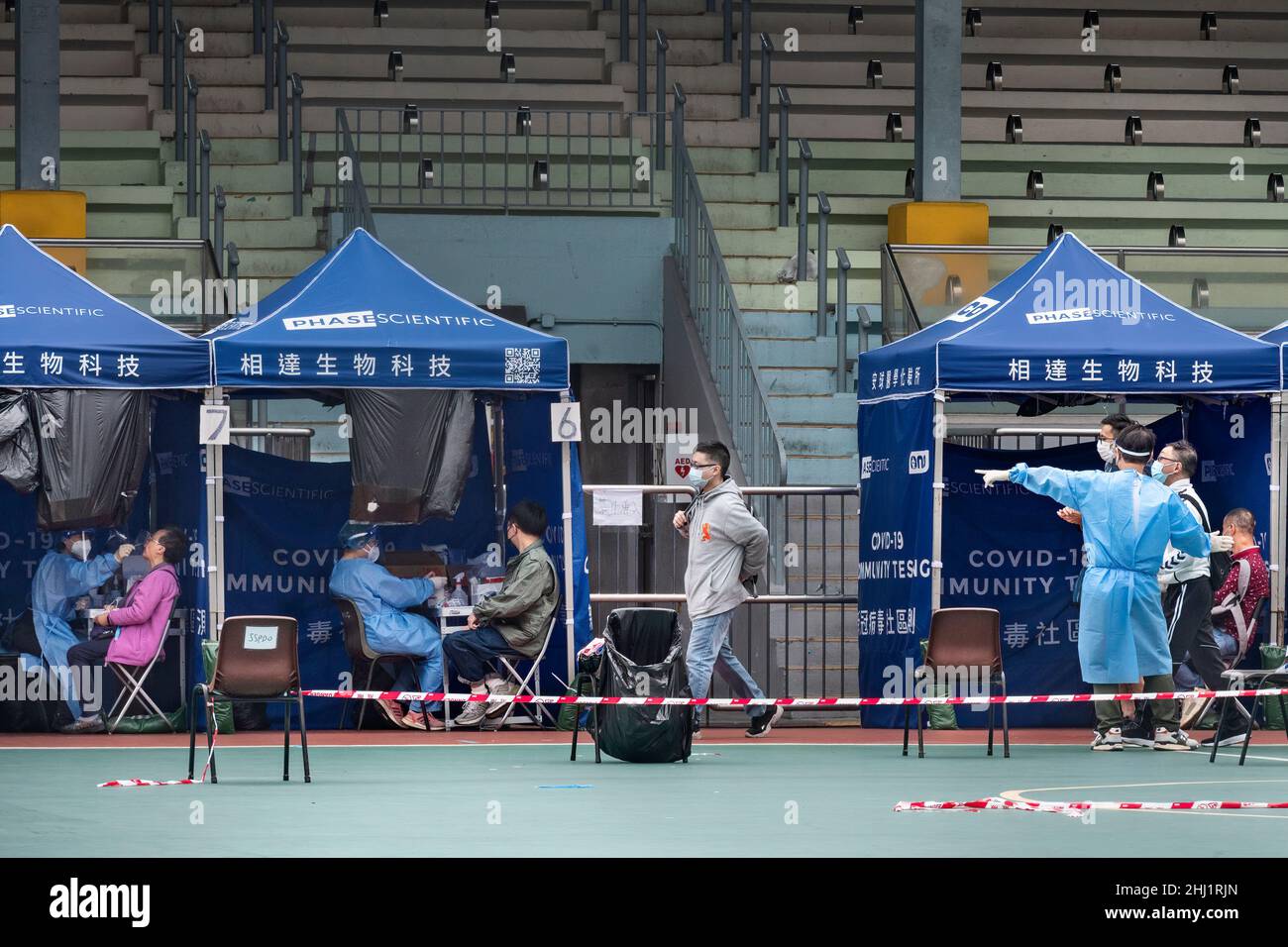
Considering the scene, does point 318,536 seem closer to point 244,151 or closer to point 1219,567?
point 1219,567

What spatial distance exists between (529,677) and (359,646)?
122 centimetres

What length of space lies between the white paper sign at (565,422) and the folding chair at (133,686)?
291cm

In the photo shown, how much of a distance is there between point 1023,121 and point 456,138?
240 inches

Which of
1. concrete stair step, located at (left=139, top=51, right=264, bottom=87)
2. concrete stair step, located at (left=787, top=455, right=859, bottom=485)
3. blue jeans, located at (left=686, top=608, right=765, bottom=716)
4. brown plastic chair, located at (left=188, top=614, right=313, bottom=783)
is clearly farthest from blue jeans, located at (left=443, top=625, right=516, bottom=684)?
concrete stair step, located at (left=139, top=51, right=264, bottom=87)

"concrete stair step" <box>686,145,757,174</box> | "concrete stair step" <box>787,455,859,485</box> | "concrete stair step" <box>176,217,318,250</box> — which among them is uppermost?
"concrete stair step" <box>686,145,757,174</box>

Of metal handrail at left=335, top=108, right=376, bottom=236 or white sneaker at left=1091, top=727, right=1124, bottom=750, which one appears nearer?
white sneaker at left=1091, top=727, right=1124, bottom=750

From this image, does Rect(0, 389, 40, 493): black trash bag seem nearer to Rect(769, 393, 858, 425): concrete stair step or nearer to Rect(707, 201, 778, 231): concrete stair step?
Rect(769, 393, 858, 425): concrete stair step

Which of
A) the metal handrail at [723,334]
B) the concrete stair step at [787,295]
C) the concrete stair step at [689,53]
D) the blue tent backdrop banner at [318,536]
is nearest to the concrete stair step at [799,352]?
the metal handrail at [723,334]

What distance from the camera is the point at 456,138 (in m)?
22.7

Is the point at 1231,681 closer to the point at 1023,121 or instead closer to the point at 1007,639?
the point at 1007,639

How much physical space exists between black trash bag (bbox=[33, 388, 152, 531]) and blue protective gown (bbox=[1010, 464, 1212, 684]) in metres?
6.10

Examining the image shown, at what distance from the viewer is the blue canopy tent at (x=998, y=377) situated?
49.9 feet

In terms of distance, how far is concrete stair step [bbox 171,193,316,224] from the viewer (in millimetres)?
22016

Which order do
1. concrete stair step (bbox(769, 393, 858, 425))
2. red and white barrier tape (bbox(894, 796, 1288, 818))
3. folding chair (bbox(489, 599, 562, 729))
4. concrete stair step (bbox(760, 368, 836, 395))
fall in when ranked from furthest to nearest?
concrete stair step (bbox(760, 368, 836, 395)) → concrete stair step (bbox(769, 393, 858, 425)) → folding chair (bbox(489, 599, 562, 729)) → red and white barrier tape (bbox(894, 796, 1288, 818))
